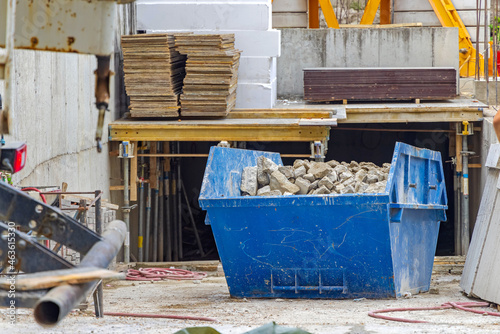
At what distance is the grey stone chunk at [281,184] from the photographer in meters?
9.02

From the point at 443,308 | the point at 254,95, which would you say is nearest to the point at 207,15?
the point at 254,95

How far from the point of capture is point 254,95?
16.1m

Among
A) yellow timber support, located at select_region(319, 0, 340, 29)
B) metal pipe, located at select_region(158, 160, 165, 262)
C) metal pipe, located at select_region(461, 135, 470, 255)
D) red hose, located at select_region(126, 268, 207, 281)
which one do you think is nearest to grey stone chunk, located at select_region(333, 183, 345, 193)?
red hose, located at select_region(126, 268, 207, 281)

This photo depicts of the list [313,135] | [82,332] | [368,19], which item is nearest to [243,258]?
[82,332]

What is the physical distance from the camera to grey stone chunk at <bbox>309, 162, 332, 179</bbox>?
9289 millimetres

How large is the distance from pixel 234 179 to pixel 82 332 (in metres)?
3.55

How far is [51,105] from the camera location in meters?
10.8

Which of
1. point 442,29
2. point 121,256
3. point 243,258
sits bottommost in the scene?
point 121,256

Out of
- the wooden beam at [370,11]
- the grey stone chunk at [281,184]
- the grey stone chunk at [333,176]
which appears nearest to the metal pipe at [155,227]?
the grey stone chunk at [281,184]

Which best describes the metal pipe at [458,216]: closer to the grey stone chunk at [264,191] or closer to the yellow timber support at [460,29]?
the yellow timber support at [460,29]

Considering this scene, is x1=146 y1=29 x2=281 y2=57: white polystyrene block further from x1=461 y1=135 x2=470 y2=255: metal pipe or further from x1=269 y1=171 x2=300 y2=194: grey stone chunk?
x1=269 y1=171 x2=300 y2=194: grey stone chunk

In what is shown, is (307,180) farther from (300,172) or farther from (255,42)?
(255,42)

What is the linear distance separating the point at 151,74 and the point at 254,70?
9.12 feet

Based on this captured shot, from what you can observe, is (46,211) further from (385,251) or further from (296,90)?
(296,90)
